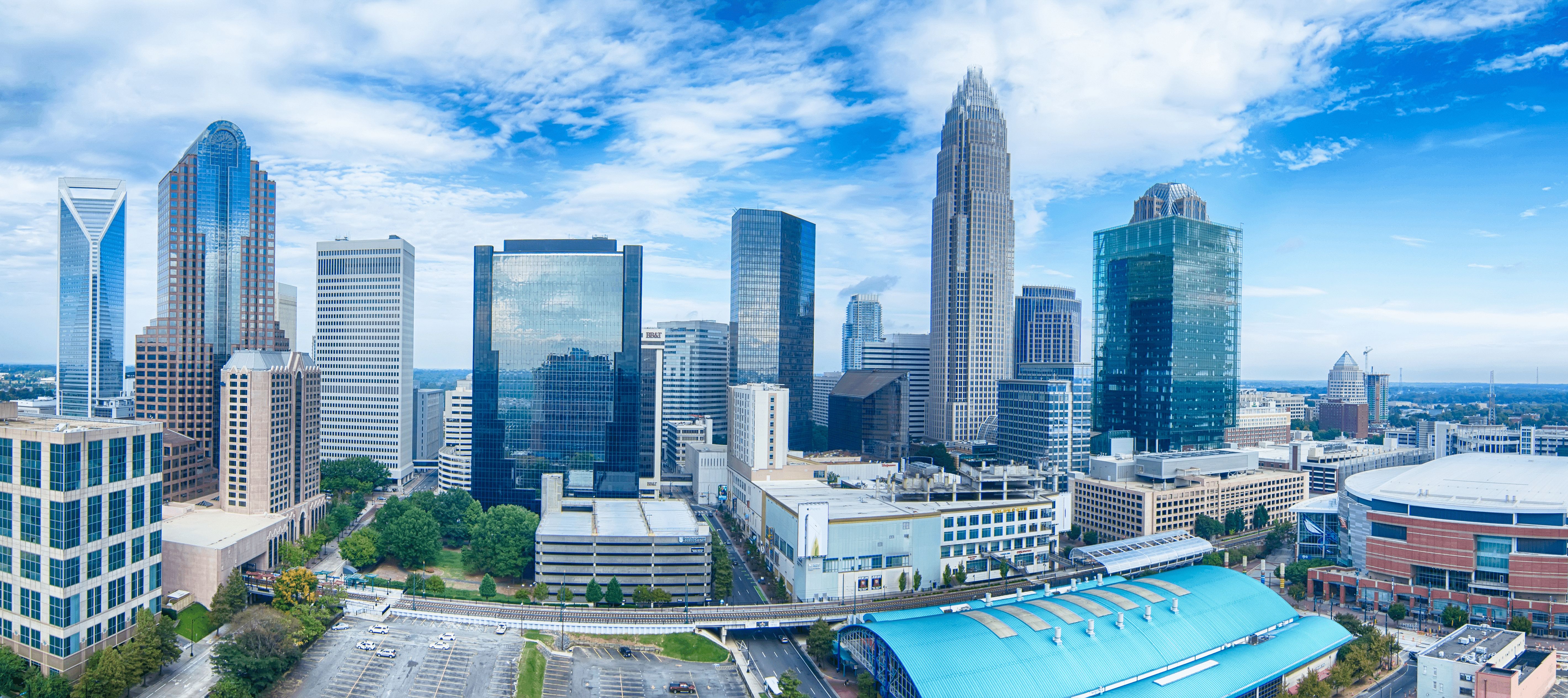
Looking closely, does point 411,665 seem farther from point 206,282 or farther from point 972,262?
point 972,262

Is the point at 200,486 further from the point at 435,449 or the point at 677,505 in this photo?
the point at 435,449

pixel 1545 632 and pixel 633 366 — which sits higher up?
pixel 633 366

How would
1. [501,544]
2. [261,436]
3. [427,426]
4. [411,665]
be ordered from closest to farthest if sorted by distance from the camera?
[411,665]
[501,544]
[261,436]
[427,426]

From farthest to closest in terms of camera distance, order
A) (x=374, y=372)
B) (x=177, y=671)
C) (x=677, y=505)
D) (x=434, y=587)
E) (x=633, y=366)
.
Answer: (x=374, y=372), (x=633, y=366), (x=677, y=505), (x=434, y=587), (x=177, y=671)

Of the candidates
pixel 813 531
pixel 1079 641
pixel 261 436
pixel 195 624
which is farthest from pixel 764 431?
pixel 195 624

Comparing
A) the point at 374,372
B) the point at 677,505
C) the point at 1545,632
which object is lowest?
the point at 1545,632

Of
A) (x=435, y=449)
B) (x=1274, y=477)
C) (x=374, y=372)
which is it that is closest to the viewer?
(x=1274, y=477)

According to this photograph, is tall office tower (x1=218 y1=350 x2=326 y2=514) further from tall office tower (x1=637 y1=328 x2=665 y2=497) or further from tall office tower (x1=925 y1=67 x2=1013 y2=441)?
tall office tower (x1=925 y1=67 x2=1013 y2=441)

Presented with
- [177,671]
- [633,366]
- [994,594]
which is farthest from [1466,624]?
[177,671]
